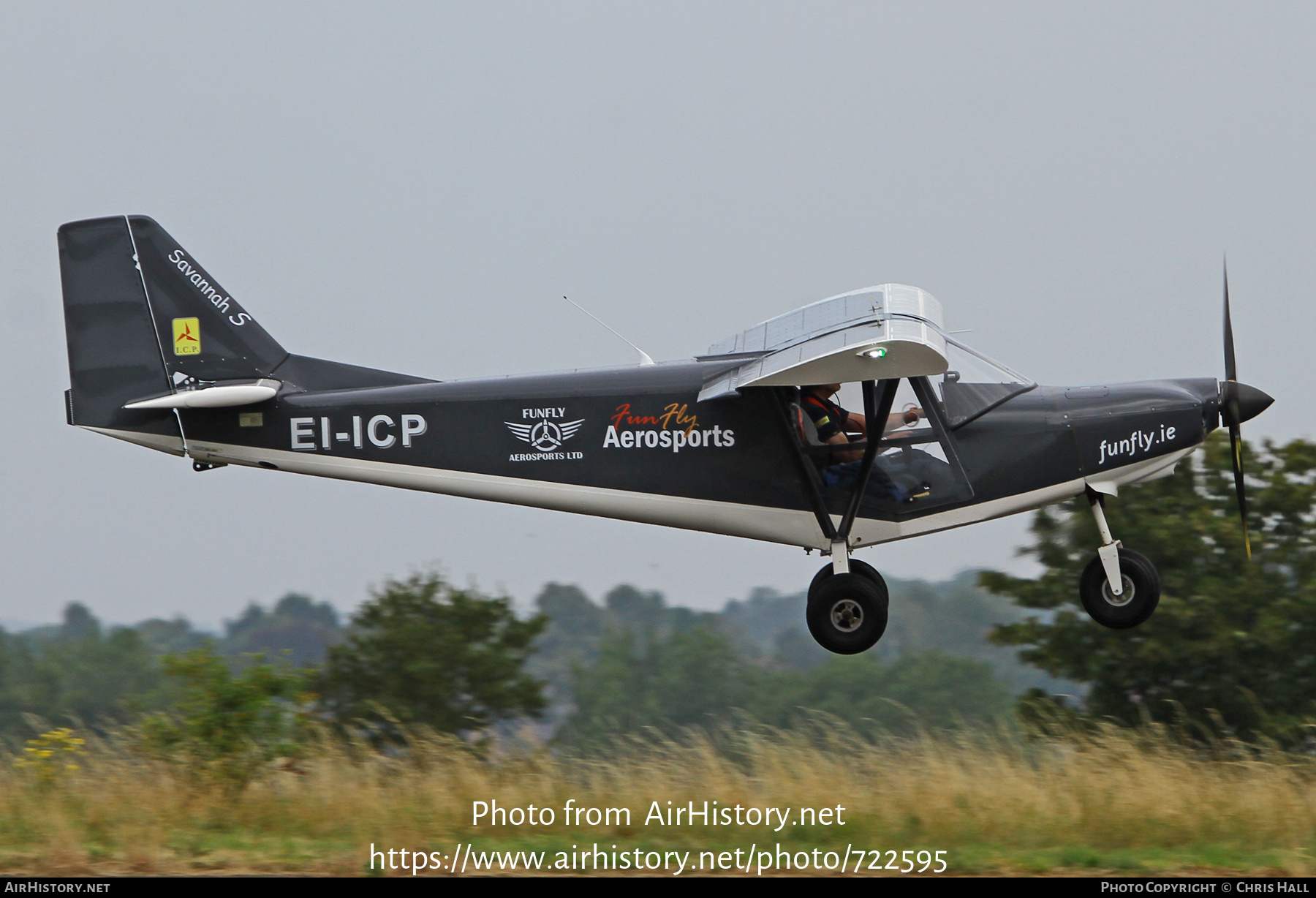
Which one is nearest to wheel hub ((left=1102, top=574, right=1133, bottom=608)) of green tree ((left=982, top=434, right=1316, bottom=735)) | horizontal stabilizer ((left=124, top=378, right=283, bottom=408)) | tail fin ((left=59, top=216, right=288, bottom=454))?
horizontal stabilizer ((left=124, top=378, right=283, bottom=408))

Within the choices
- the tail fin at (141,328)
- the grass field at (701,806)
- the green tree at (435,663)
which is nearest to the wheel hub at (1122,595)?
the grass field at (701,806)

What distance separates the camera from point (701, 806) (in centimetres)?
1183

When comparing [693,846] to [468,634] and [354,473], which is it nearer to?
[354,473]

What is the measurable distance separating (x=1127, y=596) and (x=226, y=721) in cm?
893

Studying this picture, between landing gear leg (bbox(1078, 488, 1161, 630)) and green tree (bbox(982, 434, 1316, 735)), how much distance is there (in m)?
11.4

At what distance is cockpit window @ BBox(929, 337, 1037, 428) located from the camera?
10.6 meters

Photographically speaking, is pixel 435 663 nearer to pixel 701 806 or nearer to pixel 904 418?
pixel 701 806

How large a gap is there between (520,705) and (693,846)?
18703 mm

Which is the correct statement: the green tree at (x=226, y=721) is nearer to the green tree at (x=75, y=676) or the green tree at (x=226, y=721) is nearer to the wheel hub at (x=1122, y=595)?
the wheel hub at (x=1122, y=595)

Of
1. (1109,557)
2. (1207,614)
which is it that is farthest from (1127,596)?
(1207,614)

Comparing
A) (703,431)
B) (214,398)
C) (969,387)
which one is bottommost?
(703,431)

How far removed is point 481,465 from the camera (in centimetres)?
1098

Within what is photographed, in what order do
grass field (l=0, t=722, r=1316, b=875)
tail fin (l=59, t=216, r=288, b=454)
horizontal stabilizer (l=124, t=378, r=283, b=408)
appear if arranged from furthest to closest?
1. tail fin (l=59, t=216, r=288, b=454)
2. horizontal stabilizer (l=124, t=378, r=283, b=408)
3. grass field (l=0, t=722, r=1316, b=875)

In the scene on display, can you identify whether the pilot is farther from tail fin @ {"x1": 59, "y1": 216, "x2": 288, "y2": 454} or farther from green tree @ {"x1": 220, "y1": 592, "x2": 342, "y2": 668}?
green tree @ {"x1": 220, "y1": 592, "x2": 342, "y2": 668}
